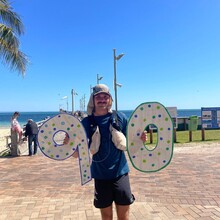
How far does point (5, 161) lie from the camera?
9805 mm

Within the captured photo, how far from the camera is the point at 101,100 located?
295cm

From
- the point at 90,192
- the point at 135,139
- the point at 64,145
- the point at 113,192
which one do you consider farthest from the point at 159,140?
the point at 90,192

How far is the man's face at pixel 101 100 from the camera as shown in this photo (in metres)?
2.95

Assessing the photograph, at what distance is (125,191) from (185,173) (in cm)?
483

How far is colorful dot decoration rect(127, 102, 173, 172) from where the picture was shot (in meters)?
3.04

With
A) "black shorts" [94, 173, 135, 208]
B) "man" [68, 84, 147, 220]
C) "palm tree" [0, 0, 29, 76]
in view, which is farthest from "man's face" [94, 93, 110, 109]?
"palm tree" [0, 0, 29, 76]

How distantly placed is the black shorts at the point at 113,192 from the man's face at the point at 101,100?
0.73m

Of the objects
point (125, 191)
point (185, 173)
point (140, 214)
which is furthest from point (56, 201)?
point (185, 173)

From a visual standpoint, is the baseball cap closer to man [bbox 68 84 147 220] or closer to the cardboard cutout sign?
man [bbox 68 84 147 220]

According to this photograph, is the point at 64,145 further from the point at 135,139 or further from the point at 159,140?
the point at 159,140

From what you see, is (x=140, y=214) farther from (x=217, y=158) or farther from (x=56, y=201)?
(x=217, y=158)

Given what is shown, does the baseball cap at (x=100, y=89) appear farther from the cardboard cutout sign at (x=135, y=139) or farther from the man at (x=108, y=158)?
the cardboard cutout sign at (x=135, y=139)

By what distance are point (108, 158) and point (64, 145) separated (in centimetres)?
54

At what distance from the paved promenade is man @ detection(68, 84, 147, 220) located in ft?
5.25
